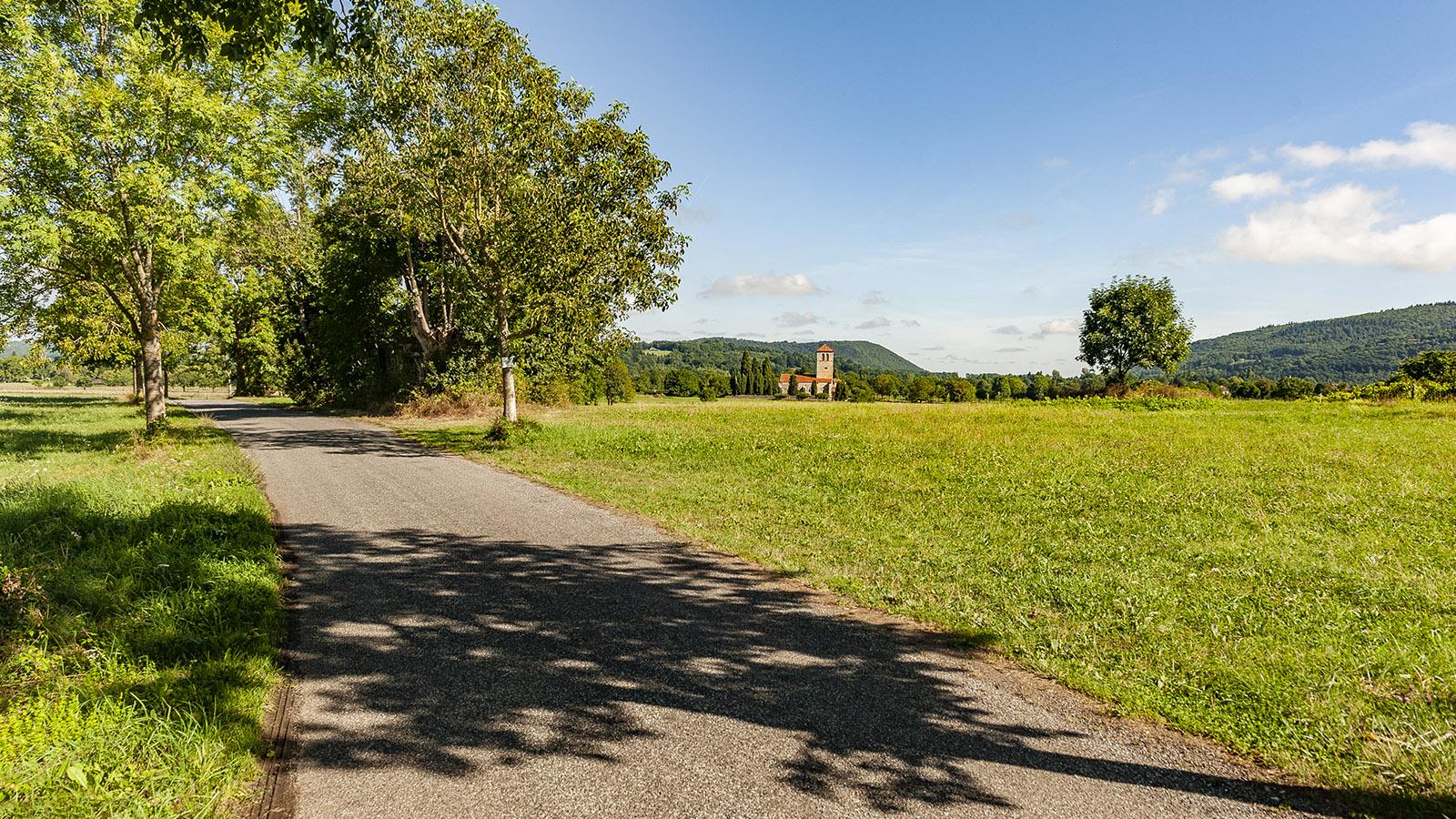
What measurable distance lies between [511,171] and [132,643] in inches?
646

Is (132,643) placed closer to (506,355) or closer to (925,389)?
(506,355)

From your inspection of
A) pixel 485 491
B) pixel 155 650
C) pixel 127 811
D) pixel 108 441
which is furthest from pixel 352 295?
pixel 127 811

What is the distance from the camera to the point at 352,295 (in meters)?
34.2

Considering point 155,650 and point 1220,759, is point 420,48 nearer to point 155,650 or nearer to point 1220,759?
point 155,650

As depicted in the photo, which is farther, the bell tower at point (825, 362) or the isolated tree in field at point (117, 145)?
the bell tower at point (825, 362)

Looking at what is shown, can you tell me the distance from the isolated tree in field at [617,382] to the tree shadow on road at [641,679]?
47.8m

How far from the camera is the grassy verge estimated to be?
3.29 m

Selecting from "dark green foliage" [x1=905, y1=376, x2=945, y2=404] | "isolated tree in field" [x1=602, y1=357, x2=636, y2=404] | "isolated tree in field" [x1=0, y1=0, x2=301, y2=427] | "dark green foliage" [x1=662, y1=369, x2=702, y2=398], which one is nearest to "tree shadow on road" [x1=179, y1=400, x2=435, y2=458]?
"isolated tree in field" [x1=0, y1=0, x2=301, y2=427]

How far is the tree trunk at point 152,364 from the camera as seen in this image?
59.7ft

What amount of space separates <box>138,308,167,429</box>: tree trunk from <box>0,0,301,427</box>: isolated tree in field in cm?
12

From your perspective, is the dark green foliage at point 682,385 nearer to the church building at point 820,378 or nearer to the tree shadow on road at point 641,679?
the church building at point 820,378

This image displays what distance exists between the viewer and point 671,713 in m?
4.25

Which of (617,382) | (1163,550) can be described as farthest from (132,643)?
(617,382)

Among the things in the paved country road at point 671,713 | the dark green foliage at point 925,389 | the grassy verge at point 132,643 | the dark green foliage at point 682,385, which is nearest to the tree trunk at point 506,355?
the grassy verge at point 132,643
